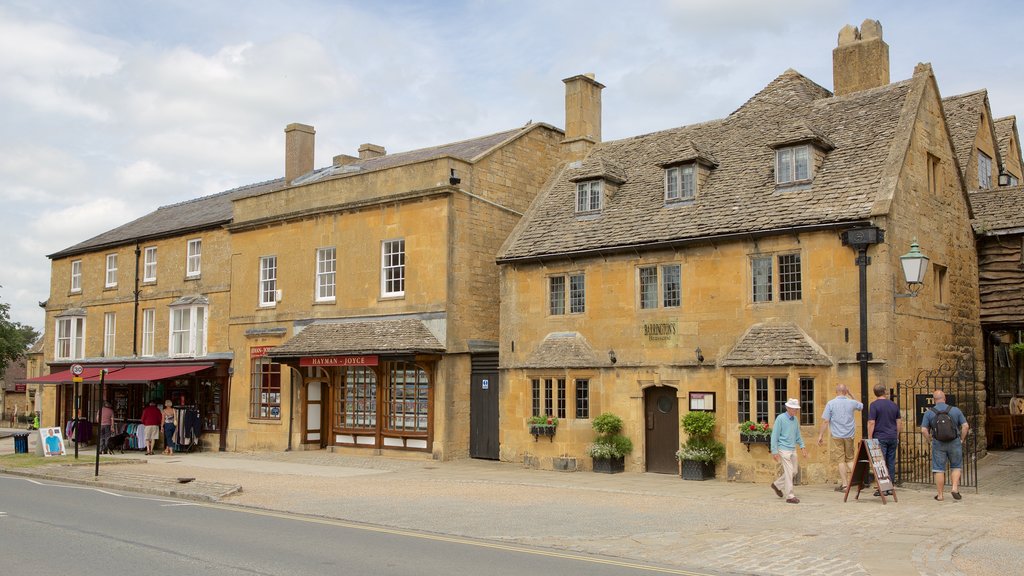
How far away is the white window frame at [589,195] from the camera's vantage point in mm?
23731

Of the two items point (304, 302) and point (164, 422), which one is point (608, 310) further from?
point (164, 422)

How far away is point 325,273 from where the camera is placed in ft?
91.8

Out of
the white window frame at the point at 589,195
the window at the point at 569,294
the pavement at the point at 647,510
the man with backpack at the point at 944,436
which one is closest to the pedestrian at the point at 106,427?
the pavement at the point at 647,510

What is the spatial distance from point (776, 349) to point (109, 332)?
27.0 metres

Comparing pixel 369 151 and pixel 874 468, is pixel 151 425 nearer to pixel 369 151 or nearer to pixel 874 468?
pixel 369 151

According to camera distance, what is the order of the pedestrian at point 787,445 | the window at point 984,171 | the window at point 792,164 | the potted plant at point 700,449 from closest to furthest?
the pedestrian at point 787,445
the potted plant at point 700,449
the window at point 792,164
the window at point 984,171

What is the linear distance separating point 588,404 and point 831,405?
22.7ft

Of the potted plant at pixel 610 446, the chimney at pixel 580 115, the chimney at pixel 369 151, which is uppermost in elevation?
the chimney at pixel 369 151

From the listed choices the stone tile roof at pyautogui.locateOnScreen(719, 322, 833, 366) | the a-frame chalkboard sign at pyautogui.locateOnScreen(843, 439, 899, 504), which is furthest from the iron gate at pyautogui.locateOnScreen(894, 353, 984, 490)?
the stone tile roof at pyautogui.locateOnScreen(719, 322, 833, 366)

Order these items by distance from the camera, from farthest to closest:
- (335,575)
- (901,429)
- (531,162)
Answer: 1. (531,162)
2. (901,429)
3. (335,575)

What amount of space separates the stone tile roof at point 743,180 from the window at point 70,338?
21703 mm

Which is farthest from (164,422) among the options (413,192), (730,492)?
(730,492)

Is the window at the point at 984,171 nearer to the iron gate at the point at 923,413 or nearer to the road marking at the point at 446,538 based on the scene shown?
the iron gate at the point at 923,413

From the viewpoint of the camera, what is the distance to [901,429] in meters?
18.2
